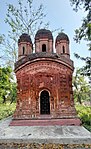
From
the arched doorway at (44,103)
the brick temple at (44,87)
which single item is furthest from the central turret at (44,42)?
the arched doorway at (44,103)

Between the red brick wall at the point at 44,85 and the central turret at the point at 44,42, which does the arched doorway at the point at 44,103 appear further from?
the central turret at the point at 44,42

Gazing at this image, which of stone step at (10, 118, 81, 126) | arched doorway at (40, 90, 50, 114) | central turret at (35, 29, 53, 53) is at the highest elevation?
central turret at (35, 29, 53, 53)

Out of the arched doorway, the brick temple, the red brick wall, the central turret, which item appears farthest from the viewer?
the central turret

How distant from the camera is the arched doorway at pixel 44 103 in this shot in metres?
9.66

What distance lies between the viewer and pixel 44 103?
9.75 m

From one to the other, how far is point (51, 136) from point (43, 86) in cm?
361

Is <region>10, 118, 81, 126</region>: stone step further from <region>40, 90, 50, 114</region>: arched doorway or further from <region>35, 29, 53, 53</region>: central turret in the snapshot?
<region>35, 29, 53, 53</region>: central turret

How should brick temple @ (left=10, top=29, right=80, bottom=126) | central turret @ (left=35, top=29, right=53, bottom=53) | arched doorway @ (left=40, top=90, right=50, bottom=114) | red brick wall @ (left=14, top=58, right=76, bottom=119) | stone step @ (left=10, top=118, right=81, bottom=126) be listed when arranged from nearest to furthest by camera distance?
stone step @ (left=10, top=118, right=81, bottom=126) < brick temple @ (left=10, top=29, right=80, bottom=126) < red brick wall @ (left=14, top=58, right=76, bottom=119) < arched doorway @ (left=40, top=90, right=50, bottom=114) < central turret @ (left=35, top=29, right=53, bottom=53)

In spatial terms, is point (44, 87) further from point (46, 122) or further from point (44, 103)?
point (46, 122)

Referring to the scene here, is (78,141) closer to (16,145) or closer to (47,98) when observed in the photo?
(16,145)

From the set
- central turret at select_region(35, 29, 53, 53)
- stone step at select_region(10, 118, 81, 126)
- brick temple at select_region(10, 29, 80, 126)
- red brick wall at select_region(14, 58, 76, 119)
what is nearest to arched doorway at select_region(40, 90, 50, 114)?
brick temple at select_region(10, 29, 80, 126)

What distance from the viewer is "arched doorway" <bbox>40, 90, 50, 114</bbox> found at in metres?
9.66

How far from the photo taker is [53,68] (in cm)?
987

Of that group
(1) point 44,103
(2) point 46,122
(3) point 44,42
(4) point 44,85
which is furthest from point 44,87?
(3) point 44,42
